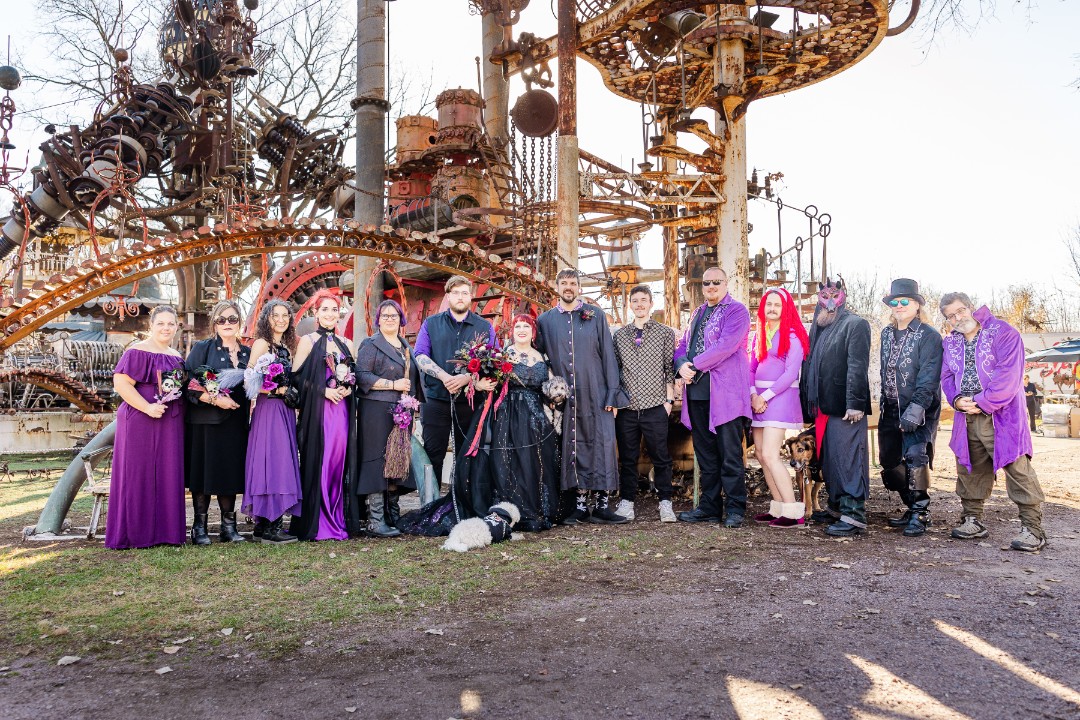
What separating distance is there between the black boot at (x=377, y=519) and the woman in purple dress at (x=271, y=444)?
58 centimetres

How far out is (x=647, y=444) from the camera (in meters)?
7.01

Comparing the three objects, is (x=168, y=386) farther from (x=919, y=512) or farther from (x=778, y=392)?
(x=919, y=512)

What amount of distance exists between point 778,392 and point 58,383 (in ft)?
50.3

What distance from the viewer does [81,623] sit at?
13.3 ft

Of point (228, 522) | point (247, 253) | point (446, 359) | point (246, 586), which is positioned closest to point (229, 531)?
point (228, 522)

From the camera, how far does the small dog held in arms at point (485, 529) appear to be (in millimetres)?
5754

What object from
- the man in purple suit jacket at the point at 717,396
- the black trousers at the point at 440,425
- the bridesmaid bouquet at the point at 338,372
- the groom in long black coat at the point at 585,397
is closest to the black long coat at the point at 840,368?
the man in purple suit jacket at the point at 717,396

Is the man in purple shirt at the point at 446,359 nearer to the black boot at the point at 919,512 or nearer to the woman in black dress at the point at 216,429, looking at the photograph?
the woman in black dress at the point at 216,429

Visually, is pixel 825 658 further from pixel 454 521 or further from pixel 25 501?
pixel 25 501

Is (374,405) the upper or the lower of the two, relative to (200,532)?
upper

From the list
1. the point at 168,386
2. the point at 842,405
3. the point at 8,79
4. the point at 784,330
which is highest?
the point at 8,79

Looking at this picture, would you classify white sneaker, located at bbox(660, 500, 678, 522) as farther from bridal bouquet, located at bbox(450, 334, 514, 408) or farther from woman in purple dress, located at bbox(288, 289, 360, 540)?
woman in purple dress, located at bbox(288, 289, 360, 540)

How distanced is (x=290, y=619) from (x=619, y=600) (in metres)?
1.79

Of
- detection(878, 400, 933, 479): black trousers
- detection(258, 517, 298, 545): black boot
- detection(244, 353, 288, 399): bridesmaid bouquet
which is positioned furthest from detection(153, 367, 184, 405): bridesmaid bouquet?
detection(878, 400, 933, 479): black trousers
